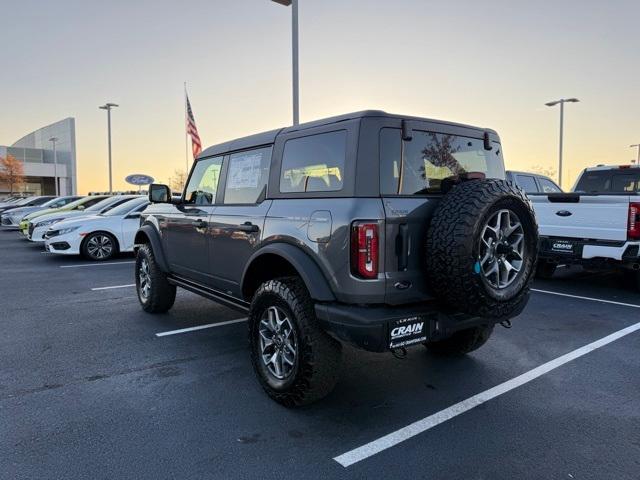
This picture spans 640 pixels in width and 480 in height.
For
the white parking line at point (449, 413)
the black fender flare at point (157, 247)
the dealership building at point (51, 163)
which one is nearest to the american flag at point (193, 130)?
the black fender flare at point (157, 247)

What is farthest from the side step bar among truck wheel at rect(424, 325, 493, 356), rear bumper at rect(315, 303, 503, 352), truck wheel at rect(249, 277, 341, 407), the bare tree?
the bare tree

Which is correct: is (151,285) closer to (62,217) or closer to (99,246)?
(99,246)

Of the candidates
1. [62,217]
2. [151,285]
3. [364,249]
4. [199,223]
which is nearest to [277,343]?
[364,249]

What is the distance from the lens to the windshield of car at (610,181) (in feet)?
29.8

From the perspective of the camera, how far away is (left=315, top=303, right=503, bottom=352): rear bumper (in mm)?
2895

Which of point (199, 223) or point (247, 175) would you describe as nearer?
point (247, 175)

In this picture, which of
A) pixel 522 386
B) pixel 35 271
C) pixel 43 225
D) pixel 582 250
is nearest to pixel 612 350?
pixel 522 386

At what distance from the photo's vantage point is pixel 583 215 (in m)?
7.00

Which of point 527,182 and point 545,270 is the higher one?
point 527,182

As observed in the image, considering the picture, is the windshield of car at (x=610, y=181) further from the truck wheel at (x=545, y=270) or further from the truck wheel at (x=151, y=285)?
the truck wheel at (x=151, y=285)

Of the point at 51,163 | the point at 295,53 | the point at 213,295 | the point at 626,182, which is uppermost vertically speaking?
the point at 51,163

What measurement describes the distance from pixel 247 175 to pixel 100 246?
8461 millimetres

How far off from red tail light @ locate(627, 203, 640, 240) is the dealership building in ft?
211

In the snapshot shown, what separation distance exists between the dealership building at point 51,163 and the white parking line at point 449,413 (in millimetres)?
65230
